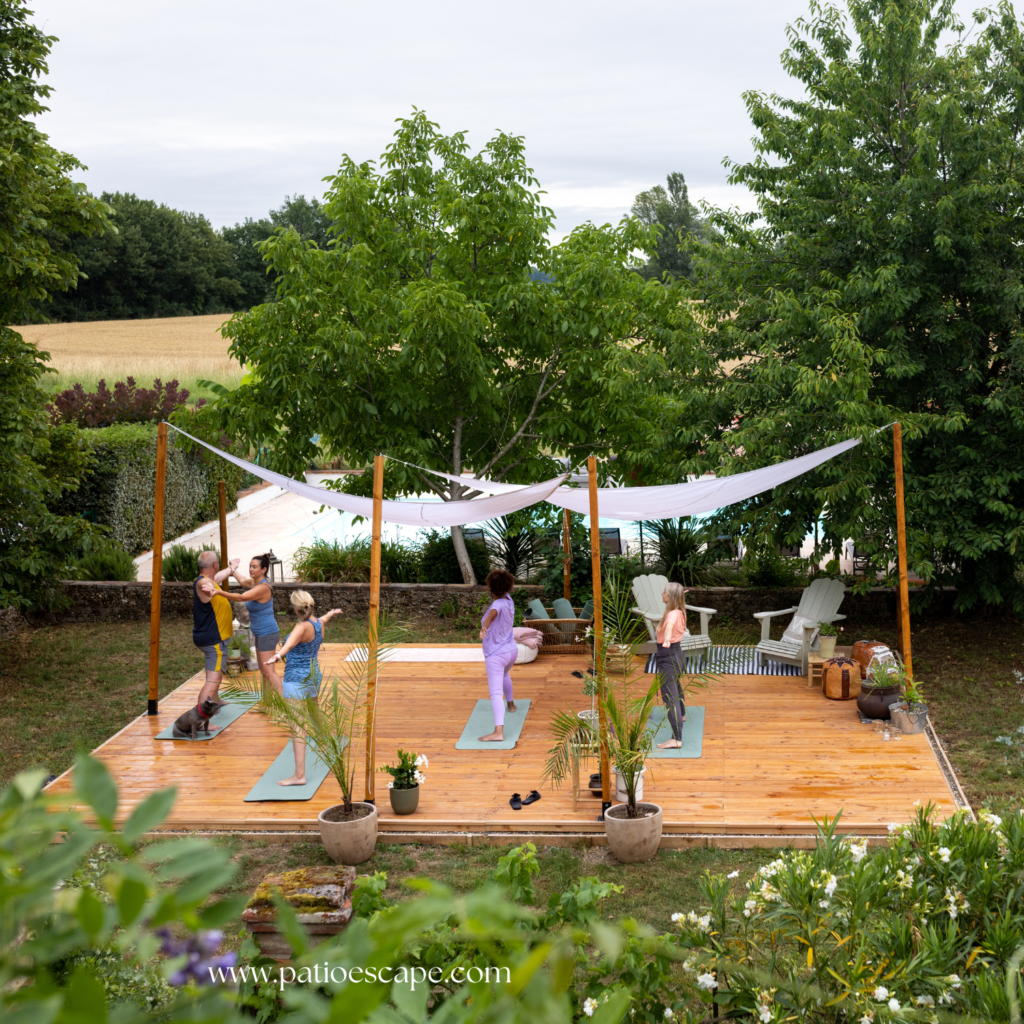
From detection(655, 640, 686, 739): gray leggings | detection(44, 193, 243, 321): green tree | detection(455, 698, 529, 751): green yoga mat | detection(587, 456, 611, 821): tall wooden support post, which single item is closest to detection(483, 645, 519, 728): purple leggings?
detection(455, 698, 529, 751): green yoga mat

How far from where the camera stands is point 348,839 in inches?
227

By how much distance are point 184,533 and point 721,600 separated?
10153 mm

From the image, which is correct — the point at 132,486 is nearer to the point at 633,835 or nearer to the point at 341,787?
the point at 341,787

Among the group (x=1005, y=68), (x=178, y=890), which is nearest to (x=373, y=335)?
(x=1005, y=68)

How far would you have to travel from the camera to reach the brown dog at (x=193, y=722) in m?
7.87

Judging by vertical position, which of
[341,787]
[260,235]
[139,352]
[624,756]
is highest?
[260,235]

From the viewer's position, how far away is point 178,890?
574mm

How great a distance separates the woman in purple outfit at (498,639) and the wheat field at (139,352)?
23163 millimetres

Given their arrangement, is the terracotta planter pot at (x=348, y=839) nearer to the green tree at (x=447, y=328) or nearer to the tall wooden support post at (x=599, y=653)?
the tall wooden support post at (x=599, y=653)

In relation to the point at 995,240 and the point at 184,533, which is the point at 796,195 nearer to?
the point at 995,240

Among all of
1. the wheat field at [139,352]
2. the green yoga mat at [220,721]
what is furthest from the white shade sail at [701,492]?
the wheat field at [139,352]

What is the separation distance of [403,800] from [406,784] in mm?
106

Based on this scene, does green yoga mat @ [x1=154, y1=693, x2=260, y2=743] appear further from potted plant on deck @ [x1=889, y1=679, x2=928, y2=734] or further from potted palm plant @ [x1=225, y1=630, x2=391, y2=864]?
potted plant on deck @ [x1=889, y1=679, x2=928, y2=734]

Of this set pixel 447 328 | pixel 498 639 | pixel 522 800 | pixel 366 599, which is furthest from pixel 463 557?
pixel 522 800
